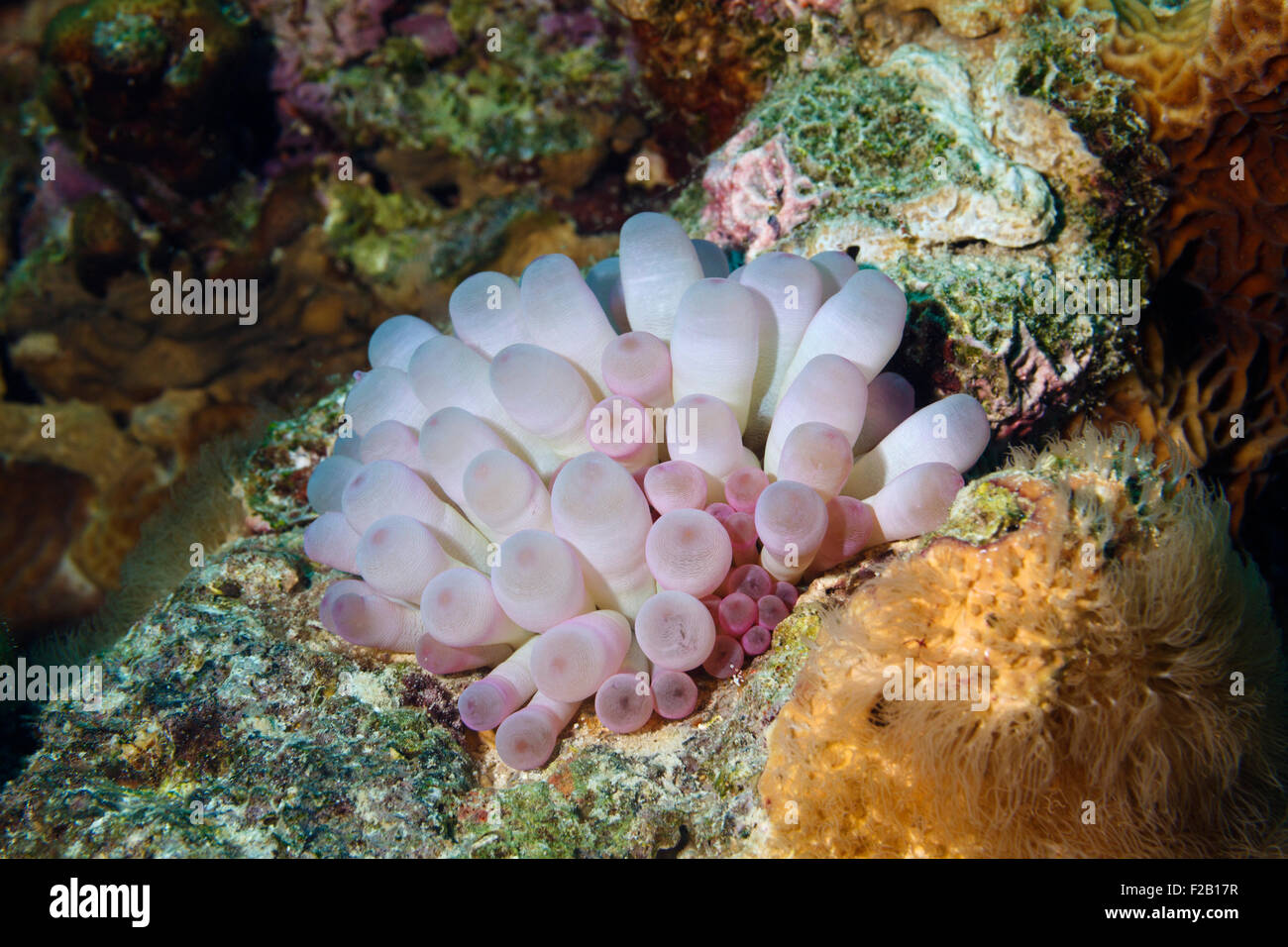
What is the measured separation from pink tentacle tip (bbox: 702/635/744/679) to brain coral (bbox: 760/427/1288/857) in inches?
11.2

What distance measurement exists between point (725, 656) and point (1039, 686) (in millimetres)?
861

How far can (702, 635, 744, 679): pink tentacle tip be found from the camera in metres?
2.23

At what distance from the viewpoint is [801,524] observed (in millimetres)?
2000

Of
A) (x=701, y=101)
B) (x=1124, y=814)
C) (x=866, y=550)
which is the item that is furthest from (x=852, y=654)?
(x=701, y=101)

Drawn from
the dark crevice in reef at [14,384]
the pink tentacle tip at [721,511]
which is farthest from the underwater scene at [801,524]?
the dark crevice in reef at [14,384]

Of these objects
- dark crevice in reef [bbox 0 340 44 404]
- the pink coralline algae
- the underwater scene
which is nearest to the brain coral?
the underwater scene

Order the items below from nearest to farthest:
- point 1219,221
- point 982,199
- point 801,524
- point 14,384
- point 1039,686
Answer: point 1039,686 → point 801,524 → point 982,199 → point 1219,221 → point 14,384

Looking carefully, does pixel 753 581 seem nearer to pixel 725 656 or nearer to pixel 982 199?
pixel 725 656

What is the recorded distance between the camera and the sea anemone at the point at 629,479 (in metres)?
2.06

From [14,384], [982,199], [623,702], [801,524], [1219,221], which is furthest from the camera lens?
[14,384]

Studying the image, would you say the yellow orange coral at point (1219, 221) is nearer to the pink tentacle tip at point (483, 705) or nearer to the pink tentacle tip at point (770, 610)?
the pink tentacle tip at point (770, 610)

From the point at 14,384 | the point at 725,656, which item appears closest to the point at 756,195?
the point at 725,656

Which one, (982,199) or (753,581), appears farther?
(982,199)

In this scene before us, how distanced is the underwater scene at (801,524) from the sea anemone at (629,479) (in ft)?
0.04
